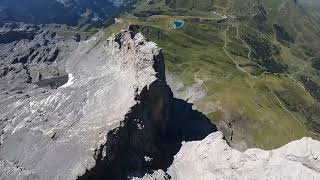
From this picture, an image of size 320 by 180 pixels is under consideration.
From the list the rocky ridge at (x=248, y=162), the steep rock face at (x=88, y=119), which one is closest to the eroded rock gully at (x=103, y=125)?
the steep rock face at (x=88, y=119)

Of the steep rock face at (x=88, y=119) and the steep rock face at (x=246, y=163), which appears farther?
the steep rock face at (x=88, y=119)

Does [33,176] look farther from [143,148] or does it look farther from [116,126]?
[143,148]

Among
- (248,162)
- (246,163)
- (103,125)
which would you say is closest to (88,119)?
(103,125)

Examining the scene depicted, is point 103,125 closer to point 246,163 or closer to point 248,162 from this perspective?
point 246,163

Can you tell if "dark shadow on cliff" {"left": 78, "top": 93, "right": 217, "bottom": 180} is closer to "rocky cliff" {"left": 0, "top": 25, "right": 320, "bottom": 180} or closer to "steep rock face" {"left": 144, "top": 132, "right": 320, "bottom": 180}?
"rocky cliff" {"left": 0, "top": 25, "right": 320, "bottom": 180}

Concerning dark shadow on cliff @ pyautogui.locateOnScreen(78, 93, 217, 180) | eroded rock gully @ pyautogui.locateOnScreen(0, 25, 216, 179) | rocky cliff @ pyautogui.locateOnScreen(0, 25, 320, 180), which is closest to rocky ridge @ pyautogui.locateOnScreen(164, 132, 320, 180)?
rocky cliff @ pyautogui.locateOnScreen(0, 25, 320, 180)

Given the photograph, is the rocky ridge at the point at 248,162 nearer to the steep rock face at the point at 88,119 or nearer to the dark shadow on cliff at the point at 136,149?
the dark shadow on cliff at the point at 136,149
